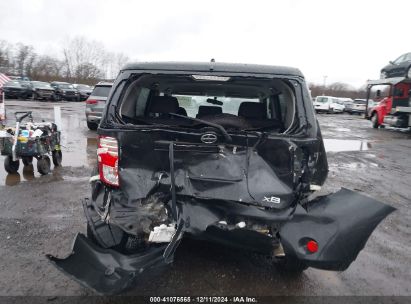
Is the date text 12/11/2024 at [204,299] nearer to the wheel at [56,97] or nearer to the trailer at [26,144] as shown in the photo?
the trailer at [26,144]

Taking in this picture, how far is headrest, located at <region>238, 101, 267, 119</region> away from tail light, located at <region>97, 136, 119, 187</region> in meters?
1.62

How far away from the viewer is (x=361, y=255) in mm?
3912

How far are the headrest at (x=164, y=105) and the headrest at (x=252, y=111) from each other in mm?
747

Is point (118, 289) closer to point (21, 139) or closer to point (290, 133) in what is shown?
point (290, 133)

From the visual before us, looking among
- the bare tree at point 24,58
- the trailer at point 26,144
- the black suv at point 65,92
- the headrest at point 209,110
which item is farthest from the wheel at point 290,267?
the bare tree at point 24,58

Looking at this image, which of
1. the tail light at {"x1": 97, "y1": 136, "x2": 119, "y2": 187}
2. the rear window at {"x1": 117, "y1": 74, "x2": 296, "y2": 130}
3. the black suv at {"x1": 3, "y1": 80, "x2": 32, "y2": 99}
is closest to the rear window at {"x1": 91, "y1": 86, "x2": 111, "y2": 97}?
the rear window at {"x1": 117, "y1": 74, "x2": 296, "y2": 130}

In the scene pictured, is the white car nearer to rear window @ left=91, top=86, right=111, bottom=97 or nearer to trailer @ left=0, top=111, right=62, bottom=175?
rear window @ left=91, top=86, right=111, bottom=97

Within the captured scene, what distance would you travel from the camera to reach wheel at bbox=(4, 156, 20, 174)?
20.8 feet

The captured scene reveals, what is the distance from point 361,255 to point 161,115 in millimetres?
2704

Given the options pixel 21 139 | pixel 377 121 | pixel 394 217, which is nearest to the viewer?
pixel 394 217

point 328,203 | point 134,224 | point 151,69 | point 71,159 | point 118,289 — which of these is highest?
point 151,69

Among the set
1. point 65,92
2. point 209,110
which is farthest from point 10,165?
point 65,92

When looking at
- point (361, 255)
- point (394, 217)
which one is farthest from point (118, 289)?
point (394, 217)

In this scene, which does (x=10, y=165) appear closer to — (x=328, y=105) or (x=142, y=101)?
(x=142, y=101)
